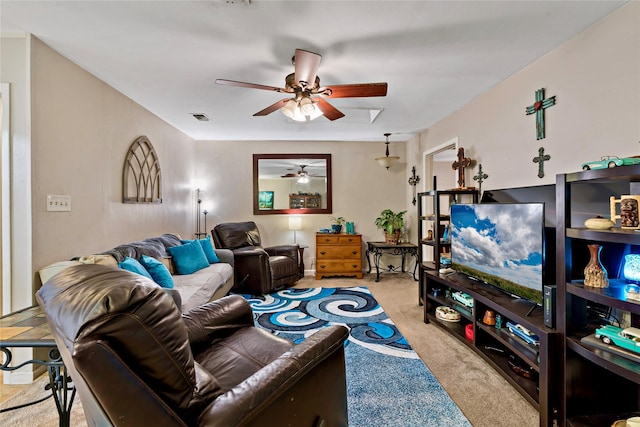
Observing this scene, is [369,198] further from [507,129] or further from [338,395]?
[338,395]

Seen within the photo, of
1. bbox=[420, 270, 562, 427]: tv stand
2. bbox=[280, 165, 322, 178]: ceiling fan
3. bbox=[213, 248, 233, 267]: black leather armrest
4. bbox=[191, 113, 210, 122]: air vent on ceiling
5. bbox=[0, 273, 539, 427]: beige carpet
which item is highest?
bbox=[191, 113, 210, 122]: air vent on ceiling

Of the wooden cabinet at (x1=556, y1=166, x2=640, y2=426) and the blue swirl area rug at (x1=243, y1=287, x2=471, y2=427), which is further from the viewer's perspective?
the blue swirl area rug at (x1=243, y1=287, x2=471, y2=427)

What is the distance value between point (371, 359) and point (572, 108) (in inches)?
92.1

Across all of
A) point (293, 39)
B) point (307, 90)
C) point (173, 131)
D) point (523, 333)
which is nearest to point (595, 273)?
point (523, 333)

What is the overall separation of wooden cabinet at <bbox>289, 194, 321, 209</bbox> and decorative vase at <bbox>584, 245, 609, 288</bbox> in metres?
4.01

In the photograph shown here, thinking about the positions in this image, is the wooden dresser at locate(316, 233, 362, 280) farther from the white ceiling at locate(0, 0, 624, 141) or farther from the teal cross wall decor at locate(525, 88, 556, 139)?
the teal cross wall decor at locate(525, 88, 556, 139)

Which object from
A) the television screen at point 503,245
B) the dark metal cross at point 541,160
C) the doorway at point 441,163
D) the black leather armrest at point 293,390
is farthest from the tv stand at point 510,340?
the doorway at point 441,163

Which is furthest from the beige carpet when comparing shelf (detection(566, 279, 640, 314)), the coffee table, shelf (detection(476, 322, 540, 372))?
shelf (detection(566, 279, 640, 314))

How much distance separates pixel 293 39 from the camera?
6.49 feet

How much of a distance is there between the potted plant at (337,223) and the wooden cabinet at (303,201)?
378 mm

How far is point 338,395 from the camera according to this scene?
1288mm

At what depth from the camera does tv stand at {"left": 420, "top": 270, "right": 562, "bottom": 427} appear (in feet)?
5.00

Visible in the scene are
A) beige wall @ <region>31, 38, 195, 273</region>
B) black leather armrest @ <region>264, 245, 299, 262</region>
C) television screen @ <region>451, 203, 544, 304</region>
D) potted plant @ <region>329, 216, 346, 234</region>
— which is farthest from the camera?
potted plant @ <region>329, 216, 346, 234</region>

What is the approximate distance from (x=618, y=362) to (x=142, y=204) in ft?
13.5
